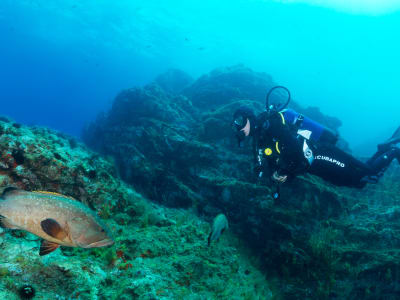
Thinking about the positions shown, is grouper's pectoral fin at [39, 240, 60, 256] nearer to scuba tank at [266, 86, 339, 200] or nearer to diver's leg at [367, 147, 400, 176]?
scuba tank at [266, 86, 339, 200]

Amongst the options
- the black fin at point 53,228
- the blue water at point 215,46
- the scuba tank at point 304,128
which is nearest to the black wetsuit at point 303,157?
the scuba tank at point 304,128

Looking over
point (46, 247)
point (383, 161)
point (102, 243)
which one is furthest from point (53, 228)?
point (383, 161)

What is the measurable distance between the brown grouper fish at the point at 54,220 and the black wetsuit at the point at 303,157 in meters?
4.23

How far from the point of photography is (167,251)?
135 inches

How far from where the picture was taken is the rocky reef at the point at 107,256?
2.22 metres

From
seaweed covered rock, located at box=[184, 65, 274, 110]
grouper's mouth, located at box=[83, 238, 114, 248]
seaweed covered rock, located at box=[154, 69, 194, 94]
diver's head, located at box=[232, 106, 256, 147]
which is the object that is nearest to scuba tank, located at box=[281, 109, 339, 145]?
diver's head, located at box=[232, 106, 256, 147]

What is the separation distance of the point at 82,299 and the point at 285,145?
4586mm

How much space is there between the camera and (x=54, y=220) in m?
1.57

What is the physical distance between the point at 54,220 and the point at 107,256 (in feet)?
5.13

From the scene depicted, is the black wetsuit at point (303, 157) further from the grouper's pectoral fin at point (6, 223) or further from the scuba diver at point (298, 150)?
the grouper's pectoral fin at point (6, 223)

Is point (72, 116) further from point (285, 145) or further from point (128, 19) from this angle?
point (285, 145)

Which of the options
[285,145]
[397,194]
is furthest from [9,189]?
[397,194]

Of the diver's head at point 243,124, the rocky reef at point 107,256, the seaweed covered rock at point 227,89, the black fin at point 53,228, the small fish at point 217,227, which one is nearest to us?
the black fin at point 53,228

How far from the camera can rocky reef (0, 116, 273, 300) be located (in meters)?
2.22
